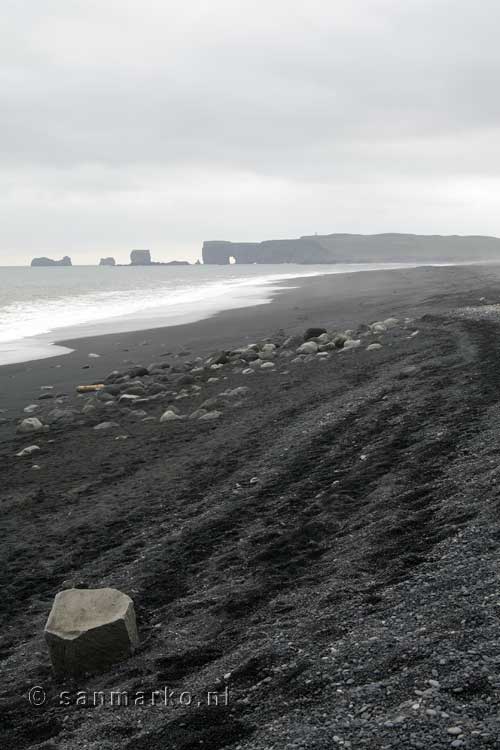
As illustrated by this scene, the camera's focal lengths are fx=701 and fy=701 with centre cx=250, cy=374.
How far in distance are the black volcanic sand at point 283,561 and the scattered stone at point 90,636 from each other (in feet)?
0.38

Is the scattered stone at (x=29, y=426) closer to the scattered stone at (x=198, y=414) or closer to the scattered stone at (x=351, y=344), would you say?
the scattered stone at (x=198, y=414)

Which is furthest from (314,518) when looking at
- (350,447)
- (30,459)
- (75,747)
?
(30,459)

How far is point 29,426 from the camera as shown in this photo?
10.8 metres

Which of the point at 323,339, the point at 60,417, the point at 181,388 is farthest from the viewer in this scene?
the point at 323,339

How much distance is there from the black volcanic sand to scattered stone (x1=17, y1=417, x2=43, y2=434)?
1.04 feet

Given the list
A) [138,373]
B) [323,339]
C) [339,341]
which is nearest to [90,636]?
[138,373]

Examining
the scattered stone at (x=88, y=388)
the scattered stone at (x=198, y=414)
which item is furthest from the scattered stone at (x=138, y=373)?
the scattered stone at (x=198, y=414)

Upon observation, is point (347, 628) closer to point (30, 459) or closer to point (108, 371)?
point (30, 459)

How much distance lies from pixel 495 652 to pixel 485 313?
1333 centimetres

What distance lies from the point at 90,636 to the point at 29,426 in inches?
282

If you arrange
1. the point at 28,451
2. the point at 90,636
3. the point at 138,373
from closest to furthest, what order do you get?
the point at 90,636, the point at 28,451, the point at 138,373

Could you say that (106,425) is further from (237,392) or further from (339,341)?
(339,341)

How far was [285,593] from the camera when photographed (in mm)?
4598

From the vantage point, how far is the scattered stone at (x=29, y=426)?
10781 mm
